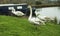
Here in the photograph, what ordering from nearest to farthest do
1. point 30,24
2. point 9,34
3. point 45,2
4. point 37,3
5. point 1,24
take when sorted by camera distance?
point 9,34 → point 1,24 → point 30,24 → point 37,3 → point 45,2

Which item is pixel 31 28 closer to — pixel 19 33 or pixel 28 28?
pixel 28 28

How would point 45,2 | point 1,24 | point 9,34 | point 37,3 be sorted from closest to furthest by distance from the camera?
point 9,34
point 1,24
point 37,3
point 45,2

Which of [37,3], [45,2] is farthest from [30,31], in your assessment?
[45,2]

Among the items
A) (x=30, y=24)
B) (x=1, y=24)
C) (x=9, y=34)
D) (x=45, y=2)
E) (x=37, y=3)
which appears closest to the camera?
(x=9, y=34)

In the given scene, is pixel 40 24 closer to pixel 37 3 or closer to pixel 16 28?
pixel 16 28

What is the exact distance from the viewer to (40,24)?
239 inches

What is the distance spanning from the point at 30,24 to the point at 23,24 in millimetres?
239

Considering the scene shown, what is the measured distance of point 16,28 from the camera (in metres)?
5.48

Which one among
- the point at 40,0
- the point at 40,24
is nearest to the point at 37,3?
the point at 40,0

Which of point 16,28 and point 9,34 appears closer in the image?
point 9,34

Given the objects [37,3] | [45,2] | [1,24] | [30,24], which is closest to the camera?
[1,24]

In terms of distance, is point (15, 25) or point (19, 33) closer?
point (19, 33)

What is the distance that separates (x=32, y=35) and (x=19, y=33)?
1.24 ft

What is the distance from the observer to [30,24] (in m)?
5.96
